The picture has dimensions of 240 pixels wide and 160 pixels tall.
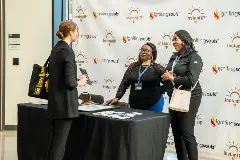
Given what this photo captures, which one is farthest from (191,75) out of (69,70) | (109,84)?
(109,84)

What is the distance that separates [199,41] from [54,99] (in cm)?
217

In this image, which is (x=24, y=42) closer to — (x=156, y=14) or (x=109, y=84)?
(x=109, y=84)

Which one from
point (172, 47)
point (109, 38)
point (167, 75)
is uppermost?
point (109, 38)

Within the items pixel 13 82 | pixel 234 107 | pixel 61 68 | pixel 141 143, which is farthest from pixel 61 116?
pixel 13 82

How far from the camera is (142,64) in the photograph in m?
3.86

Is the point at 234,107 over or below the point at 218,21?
below

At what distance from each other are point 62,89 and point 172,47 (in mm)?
2099

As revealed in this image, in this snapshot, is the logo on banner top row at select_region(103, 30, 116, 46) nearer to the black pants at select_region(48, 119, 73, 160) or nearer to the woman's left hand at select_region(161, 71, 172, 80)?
the woman's left hand at select_region(161, 71, 172, 80)

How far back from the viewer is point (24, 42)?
5.78m

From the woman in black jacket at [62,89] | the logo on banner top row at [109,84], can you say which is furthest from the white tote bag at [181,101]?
the logo on banner top row at [109,84]

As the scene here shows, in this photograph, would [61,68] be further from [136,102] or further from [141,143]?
[136,102]

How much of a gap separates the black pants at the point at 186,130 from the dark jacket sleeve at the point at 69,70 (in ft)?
3.77

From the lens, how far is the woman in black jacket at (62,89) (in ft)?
9.35

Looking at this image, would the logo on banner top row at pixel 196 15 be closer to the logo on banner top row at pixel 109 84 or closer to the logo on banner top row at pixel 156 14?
the logo on banner top row at pixel 156 14
